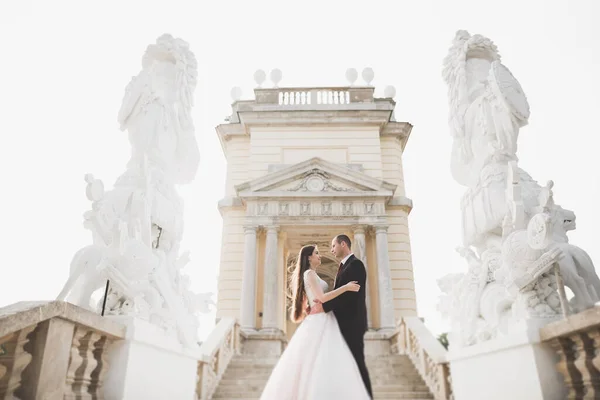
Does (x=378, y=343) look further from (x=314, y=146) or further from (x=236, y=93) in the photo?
(x=236, y=93)

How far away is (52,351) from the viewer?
2.59 meters

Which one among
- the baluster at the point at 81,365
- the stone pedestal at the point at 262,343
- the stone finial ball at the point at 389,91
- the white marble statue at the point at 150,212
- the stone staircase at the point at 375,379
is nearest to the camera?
the baluster at the point at 81,365

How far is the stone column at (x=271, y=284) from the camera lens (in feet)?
38.4

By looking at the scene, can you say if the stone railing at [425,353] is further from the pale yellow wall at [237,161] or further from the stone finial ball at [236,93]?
the stone finial ball at [236,93]

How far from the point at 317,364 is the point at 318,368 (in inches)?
1.2

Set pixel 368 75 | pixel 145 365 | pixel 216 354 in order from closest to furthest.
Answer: pixel 145 365 → pixel 216 354 → pixel 368 75

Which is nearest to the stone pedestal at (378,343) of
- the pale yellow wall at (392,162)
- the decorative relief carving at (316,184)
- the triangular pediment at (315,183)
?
the triangular pediment at (315,183)

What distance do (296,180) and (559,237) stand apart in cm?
1042

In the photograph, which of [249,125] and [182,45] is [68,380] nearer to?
[182,45]

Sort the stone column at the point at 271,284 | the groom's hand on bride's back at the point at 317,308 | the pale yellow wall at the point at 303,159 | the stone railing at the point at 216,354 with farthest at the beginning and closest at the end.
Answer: the pale yellow wall at the point at 303,159
the stone column at the point at 271,284
the stone railing at the point at 216,354
the groom's hand on bride's back at the point at 317,308

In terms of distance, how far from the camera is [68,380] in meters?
2.77

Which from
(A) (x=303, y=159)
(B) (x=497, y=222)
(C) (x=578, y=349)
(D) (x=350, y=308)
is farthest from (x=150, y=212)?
(A) (x=303, y=159)

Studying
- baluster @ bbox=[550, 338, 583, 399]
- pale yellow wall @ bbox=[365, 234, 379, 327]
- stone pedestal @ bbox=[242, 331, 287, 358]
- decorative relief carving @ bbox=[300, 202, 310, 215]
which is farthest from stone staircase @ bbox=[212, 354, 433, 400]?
decorative relief carving @ bbox=[300, 202, 310, 215]

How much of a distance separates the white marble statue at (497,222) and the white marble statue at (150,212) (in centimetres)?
297
